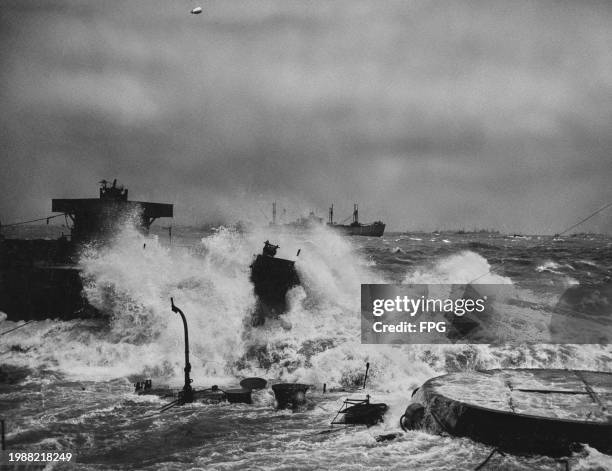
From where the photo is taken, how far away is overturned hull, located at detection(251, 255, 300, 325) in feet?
91.7

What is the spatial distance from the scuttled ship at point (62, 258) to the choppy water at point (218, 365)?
1.02m

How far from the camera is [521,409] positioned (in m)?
11.5

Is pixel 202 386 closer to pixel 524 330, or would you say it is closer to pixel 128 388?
pixel 128 388

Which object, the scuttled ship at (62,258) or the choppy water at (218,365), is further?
the scuttled ship at (62,258)

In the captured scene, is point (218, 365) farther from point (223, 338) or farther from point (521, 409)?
point (521, 409)

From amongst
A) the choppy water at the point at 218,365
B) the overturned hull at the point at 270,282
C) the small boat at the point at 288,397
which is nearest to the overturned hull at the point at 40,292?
the choppy water at the point at 218,365

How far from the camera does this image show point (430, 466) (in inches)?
412

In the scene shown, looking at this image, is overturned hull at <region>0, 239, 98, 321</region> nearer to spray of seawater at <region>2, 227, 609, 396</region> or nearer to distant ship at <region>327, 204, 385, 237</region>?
spray of seawater at <region>2, 227, 609, 396</region>

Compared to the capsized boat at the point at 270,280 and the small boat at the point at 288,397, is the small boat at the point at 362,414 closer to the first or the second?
the small boat at the point at 288,397

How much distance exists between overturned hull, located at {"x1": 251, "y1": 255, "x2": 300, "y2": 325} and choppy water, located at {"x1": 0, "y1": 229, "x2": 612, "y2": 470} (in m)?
0.73

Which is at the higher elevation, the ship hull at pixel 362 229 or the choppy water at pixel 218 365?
the ship hull at pixel 362 229

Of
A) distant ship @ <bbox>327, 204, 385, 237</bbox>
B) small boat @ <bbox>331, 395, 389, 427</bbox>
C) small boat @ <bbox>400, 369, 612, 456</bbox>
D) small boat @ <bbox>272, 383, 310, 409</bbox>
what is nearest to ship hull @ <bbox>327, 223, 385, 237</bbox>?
distant ship @ <bbox>327, 204, 385, 237</bbox>

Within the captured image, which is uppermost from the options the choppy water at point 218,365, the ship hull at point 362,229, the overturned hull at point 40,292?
the ship hull at point 362,229

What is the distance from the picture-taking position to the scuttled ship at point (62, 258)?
27.8 m
